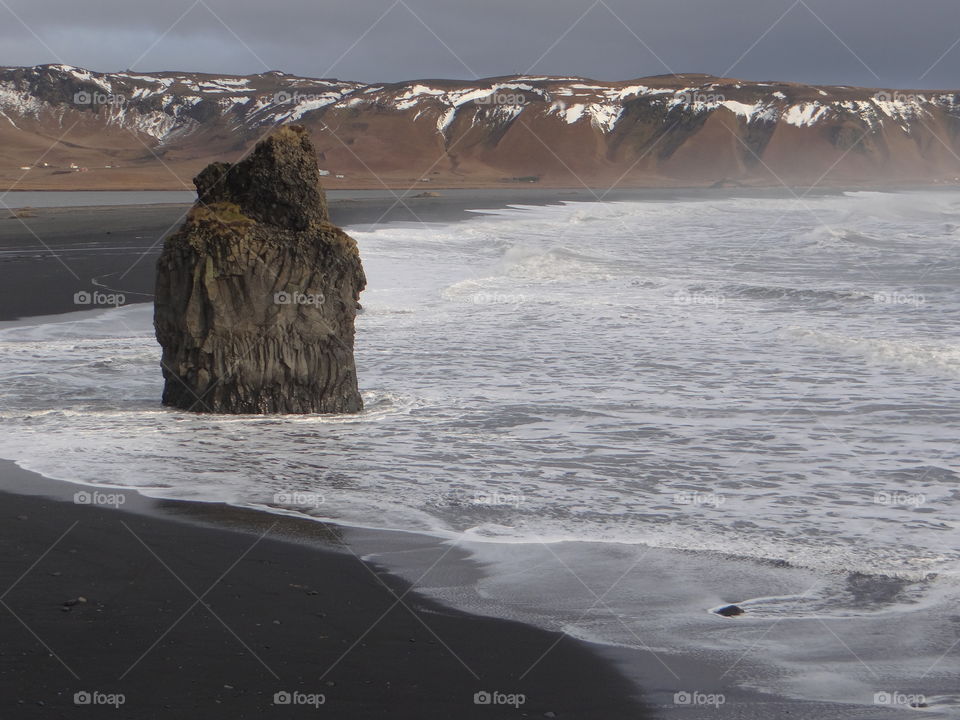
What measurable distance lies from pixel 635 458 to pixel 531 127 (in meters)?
110

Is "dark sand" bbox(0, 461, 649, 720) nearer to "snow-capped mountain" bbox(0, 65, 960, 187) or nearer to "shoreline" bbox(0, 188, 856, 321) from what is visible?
"shoreline" bbox(0, 188, 856, 321)

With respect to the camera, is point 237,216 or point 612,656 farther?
point 237,216

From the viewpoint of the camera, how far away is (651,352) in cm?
1223

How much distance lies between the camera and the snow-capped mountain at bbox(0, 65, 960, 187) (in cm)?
10844

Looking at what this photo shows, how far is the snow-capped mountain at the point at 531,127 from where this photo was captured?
108 metres

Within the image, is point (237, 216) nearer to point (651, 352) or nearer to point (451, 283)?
point (651, 352)

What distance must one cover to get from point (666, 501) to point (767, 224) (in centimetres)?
3723

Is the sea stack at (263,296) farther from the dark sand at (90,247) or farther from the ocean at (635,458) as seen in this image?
the dark sand at (90,247)

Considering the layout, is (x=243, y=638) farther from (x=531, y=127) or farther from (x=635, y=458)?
(x=531, y=127)

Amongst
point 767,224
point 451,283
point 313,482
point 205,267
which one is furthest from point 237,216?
point 767,224

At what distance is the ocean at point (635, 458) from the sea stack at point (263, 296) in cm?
31

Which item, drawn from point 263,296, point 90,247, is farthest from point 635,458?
point 90,247

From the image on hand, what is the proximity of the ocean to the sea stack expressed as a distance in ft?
1.02

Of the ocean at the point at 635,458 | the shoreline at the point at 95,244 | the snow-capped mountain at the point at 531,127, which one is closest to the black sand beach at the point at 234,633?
the ocean at the point at 635,458
